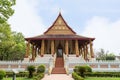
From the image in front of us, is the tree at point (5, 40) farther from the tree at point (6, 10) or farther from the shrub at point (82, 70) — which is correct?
the shrub at point (82, 70)

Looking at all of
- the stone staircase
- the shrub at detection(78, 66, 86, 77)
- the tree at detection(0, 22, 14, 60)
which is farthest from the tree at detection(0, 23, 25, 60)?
the shrub at detection(78, 66, 86, 77)

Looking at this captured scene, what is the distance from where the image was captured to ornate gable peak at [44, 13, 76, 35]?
3941 centimetres

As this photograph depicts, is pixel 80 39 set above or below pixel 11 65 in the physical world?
above

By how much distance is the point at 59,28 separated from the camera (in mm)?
39875

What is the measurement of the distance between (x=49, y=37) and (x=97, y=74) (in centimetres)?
1575

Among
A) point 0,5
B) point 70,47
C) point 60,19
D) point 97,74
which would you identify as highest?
point 60,19

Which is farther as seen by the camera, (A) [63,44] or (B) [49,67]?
(A) [63,44]

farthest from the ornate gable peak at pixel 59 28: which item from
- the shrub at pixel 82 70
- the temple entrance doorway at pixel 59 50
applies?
the shrub at pixel 82 70

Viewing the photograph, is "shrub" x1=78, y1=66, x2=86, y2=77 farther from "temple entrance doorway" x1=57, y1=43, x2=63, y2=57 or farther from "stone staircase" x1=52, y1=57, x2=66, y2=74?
"temple entrance doorway" x1=57, y1=43, x2=63, y2=57

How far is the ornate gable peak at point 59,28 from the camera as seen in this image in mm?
39406

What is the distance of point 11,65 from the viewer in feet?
91.2

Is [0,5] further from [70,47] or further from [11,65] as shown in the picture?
[70,47]

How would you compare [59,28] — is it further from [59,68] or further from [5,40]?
[59,68]

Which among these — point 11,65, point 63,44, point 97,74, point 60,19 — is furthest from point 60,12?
point 97,74
